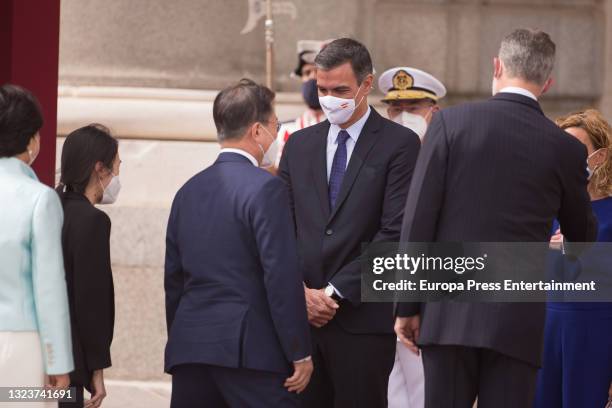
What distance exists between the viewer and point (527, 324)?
4277 millimetres

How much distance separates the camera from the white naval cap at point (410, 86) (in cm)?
661

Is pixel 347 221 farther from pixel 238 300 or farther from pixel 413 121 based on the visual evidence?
pixel 413 121

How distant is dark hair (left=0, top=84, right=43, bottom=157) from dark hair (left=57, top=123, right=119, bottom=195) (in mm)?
691

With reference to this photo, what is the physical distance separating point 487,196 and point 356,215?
0.90 meters

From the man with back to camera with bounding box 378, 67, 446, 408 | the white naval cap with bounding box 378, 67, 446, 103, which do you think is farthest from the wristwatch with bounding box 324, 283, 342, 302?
the white naval cap with bounding box 378, 67, 446, 103

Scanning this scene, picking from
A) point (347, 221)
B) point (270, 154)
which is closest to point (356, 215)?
point (347, 221)

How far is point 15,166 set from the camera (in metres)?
4.06

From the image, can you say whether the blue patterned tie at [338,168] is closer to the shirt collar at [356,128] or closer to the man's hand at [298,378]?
the shirt collar at [356,128]

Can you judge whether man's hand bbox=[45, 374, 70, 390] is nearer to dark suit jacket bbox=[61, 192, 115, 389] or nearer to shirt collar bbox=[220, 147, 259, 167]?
dark suit jacket bbox=[61, 192, 115, 389]

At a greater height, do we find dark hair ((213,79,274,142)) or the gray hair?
the gray hair

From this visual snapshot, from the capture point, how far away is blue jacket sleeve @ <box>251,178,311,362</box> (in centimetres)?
433

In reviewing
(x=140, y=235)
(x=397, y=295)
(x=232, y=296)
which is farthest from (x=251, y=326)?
(x=140, y=235)

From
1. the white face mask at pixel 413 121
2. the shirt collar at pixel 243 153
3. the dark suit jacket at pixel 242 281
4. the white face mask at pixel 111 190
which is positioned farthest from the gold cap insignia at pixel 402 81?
the dark suit jacket at pixel 242 281

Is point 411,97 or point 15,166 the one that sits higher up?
point 411,97
